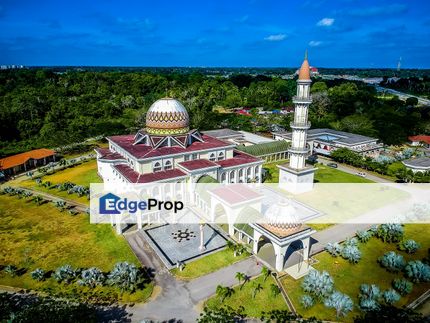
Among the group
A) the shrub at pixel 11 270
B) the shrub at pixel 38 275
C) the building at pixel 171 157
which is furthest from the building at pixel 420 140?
the shrub at pixel 11 270

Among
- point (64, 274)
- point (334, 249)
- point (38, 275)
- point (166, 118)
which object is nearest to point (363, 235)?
point (334, 249)

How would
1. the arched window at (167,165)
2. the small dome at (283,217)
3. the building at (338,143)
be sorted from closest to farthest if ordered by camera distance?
the small dome at (283,217) < the arched window at (167,165) < the building at (338,143)

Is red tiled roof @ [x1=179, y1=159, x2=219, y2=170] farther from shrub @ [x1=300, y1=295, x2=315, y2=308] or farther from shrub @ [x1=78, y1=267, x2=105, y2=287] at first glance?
shrub @ [x1=300, y1=295, x2=315, y2=308]

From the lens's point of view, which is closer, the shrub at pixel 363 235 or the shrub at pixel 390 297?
the shrub at pixel 390 297

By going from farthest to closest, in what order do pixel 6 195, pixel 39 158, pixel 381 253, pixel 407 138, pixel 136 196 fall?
pixel 407 138, pixel 39 158, pixel 6 195, pixel 136 196, pixel 381 253

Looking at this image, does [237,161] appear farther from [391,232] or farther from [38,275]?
[38,275]

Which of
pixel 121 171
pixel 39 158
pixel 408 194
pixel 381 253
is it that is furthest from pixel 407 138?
pixel 39 158

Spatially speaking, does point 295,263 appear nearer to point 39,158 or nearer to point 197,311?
point 197,311

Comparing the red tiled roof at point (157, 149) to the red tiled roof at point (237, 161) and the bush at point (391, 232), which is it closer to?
the red tiled roof at point (237, 161)
